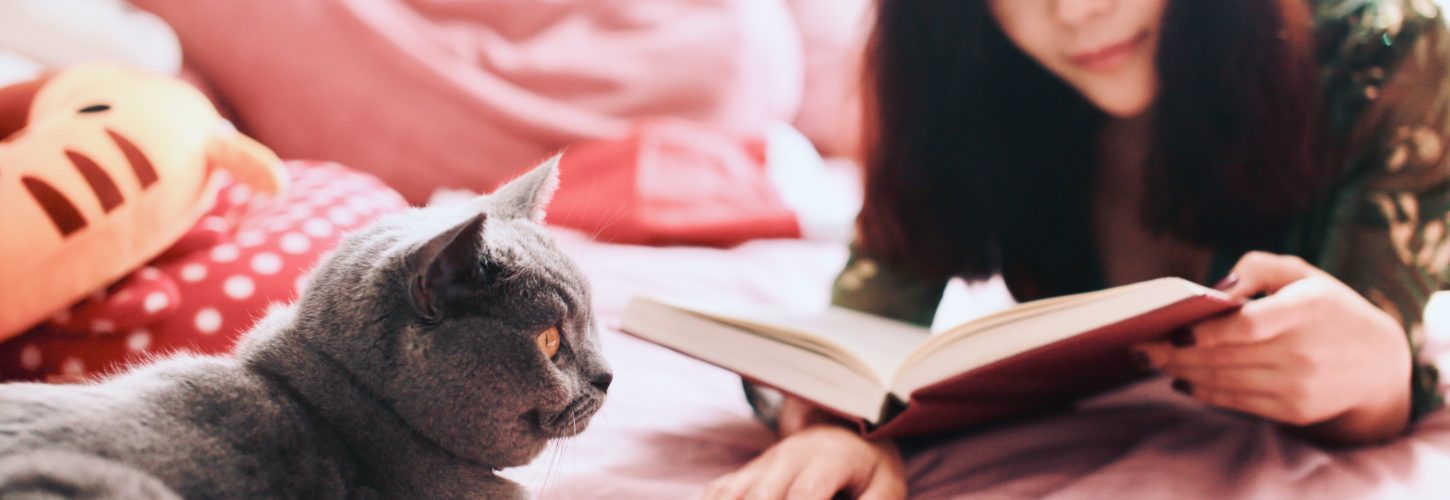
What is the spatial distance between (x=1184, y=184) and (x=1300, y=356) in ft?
0.98

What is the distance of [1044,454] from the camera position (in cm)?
63

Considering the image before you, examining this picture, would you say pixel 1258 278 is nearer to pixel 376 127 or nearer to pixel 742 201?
pixel 742 201

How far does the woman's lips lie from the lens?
0.78m

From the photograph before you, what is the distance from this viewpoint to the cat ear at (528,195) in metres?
0.48

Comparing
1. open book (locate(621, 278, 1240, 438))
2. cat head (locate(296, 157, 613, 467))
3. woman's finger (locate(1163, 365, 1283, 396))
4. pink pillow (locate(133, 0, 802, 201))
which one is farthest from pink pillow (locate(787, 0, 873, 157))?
cat head (locate(296, 157, 613, 467))

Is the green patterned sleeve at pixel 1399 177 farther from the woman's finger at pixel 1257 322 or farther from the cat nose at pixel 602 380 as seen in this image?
the cat nose at pixel 602 380

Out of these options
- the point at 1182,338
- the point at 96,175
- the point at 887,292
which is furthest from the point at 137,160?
the point at 1182,338

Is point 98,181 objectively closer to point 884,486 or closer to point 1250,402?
point 884,486

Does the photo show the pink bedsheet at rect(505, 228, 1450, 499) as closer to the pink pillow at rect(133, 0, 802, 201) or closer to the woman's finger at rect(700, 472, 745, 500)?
the woman's finger at rect(700, 472, 745, 500)

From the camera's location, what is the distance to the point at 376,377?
1.27 feet

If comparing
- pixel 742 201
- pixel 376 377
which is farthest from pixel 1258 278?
pixel 742 201

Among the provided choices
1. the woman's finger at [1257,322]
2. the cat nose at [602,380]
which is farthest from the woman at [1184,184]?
the cat nose at [602,380]

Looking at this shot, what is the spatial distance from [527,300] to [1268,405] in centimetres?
48

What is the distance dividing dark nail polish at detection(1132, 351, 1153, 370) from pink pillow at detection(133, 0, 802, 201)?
833mm
